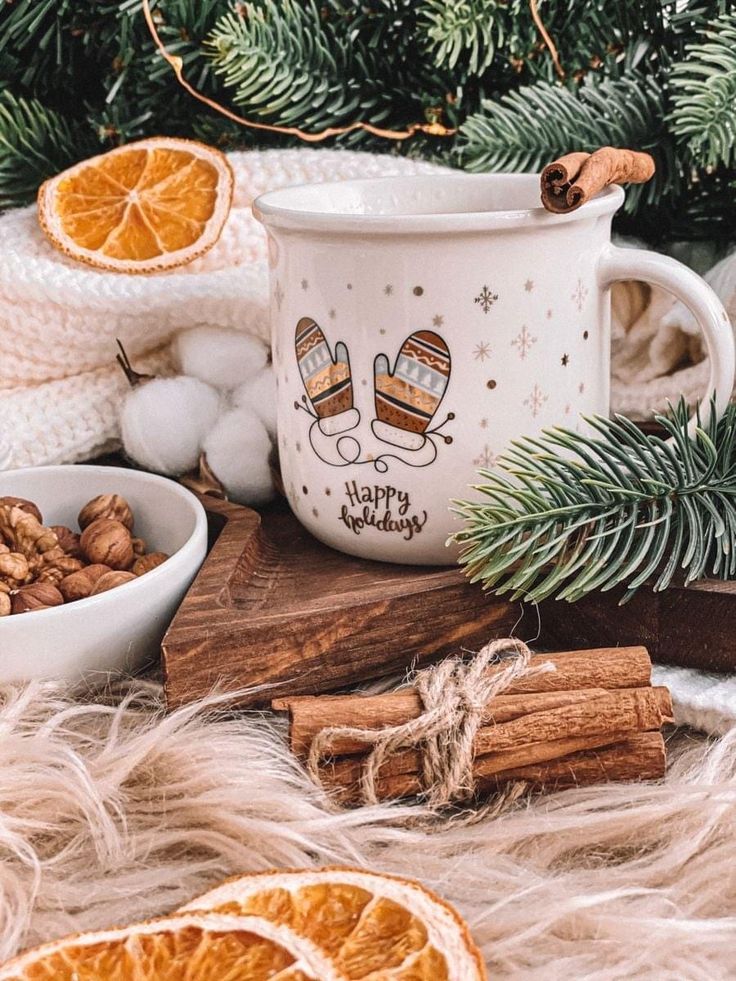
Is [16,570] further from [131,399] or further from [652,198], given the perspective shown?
[652,198]

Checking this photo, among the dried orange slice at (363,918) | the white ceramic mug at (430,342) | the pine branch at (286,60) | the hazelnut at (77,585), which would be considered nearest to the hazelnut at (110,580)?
the hazelnut at (77,585)

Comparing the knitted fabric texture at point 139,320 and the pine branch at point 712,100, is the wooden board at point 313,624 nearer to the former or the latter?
the knitted fabric texture at point 139,320

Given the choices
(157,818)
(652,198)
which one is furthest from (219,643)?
(652,198)

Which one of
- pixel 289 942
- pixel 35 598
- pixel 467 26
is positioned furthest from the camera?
pixel 467 26

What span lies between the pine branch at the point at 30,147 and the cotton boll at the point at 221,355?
0.61ft

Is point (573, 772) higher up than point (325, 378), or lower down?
lower down

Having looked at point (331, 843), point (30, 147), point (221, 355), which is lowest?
point (331, 843)

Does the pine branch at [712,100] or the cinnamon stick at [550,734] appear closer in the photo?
the cinnamon stick at [550,734]

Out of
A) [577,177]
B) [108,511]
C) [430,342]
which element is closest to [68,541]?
[108,511]

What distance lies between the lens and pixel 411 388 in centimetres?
60

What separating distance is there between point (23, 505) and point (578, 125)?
430mm

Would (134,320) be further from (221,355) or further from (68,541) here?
(68,541)

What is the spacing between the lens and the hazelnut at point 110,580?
2.07 feet

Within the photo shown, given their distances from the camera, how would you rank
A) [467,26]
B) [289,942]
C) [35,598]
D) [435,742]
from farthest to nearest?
[467,26] < [35,598] < [435,742] < [289,942]
